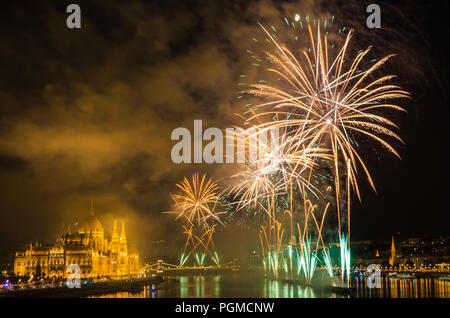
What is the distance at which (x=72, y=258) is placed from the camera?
76688 millimetres

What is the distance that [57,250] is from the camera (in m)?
77.1

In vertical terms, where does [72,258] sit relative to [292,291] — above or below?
below

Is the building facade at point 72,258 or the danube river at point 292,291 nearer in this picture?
the danube river at point 292,291

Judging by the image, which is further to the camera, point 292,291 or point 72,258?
point 72,258

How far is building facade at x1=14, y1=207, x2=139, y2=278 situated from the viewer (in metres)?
75.2

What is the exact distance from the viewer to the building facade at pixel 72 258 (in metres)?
75.2

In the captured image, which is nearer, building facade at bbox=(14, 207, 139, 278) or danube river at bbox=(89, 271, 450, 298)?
danube river at bbox=(89, 271, 450, 298)

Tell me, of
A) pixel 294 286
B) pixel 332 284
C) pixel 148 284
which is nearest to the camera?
pixel 332 284
